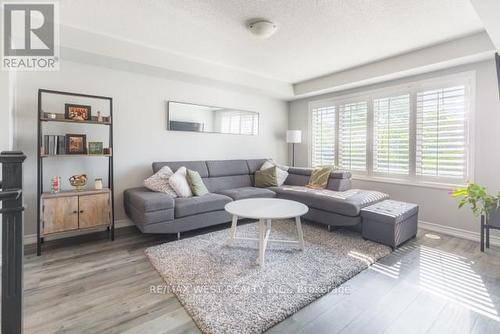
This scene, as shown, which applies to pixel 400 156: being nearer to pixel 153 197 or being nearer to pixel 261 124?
pixel 261 124

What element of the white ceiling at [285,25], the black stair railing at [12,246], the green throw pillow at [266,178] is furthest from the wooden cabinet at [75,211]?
the green throw pillow at [266,178]

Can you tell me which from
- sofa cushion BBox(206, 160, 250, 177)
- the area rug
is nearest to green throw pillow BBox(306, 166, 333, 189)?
the area rug

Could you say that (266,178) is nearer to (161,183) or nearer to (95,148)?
(161,183)

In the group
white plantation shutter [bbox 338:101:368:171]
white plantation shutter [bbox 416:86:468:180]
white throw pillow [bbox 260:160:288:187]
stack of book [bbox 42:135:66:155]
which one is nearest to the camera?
stack of book [bbox 42:135:66:155]

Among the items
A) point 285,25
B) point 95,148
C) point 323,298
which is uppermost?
point 285,25

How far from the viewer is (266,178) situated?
14.4ft

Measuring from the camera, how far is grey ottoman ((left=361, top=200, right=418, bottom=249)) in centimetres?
278

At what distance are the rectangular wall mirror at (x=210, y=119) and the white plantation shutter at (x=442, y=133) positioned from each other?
2.80m

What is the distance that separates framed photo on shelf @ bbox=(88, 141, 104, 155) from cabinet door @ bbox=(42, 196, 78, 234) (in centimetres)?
57

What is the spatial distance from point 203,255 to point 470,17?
11.8 feet

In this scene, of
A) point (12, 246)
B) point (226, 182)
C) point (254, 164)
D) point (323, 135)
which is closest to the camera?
point (12, 246)

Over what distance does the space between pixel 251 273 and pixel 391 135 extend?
3132mm

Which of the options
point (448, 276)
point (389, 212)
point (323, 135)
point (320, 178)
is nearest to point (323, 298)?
point (448, 276)

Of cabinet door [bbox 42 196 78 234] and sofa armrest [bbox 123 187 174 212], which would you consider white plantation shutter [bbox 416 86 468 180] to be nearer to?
sofa armrest [bbox 123 187 174 212]
